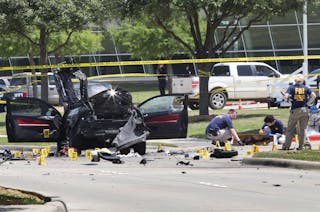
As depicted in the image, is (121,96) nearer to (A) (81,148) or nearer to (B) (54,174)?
(A) (81,148)

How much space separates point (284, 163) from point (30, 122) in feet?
20.8

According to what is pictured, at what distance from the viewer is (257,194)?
11.8 metres

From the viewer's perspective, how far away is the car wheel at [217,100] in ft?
105

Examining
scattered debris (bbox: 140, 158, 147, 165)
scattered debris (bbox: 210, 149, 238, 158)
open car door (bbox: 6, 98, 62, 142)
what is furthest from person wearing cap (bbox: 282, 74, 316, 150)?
open car door (bbox: 6, 98, 62, 142)

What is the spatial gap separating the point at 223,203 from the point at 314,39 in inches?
1596

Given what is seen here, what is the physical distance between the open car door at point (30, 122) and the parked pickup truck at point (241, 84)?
12.8m

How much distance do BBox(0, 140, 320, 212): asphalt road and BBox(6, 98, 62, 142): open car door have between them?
1064mm

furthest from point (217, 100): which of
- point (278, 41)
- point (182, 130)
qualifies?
point (278, 41)

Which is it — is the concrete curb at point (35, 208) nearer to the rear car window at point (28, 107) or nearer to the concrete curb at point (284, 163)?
the concrete curb at point (284, 163)

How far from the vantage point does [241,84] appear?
32875mm

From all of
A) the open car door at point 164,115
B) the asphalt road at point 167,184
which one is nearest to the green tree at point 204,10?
the open car door at point 164,115

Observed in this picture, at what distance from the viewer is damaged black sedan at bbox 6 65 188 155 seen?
18406 mm

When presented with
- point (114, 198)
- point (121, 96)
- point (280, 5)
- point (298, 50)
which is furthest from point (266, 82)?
point (114, 198)

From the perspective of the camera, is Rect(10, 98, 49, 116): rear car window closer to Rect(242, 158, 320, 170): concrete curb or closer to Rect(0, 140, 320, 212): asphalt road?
Rect(0, 140, 320, 212): asphalt road
